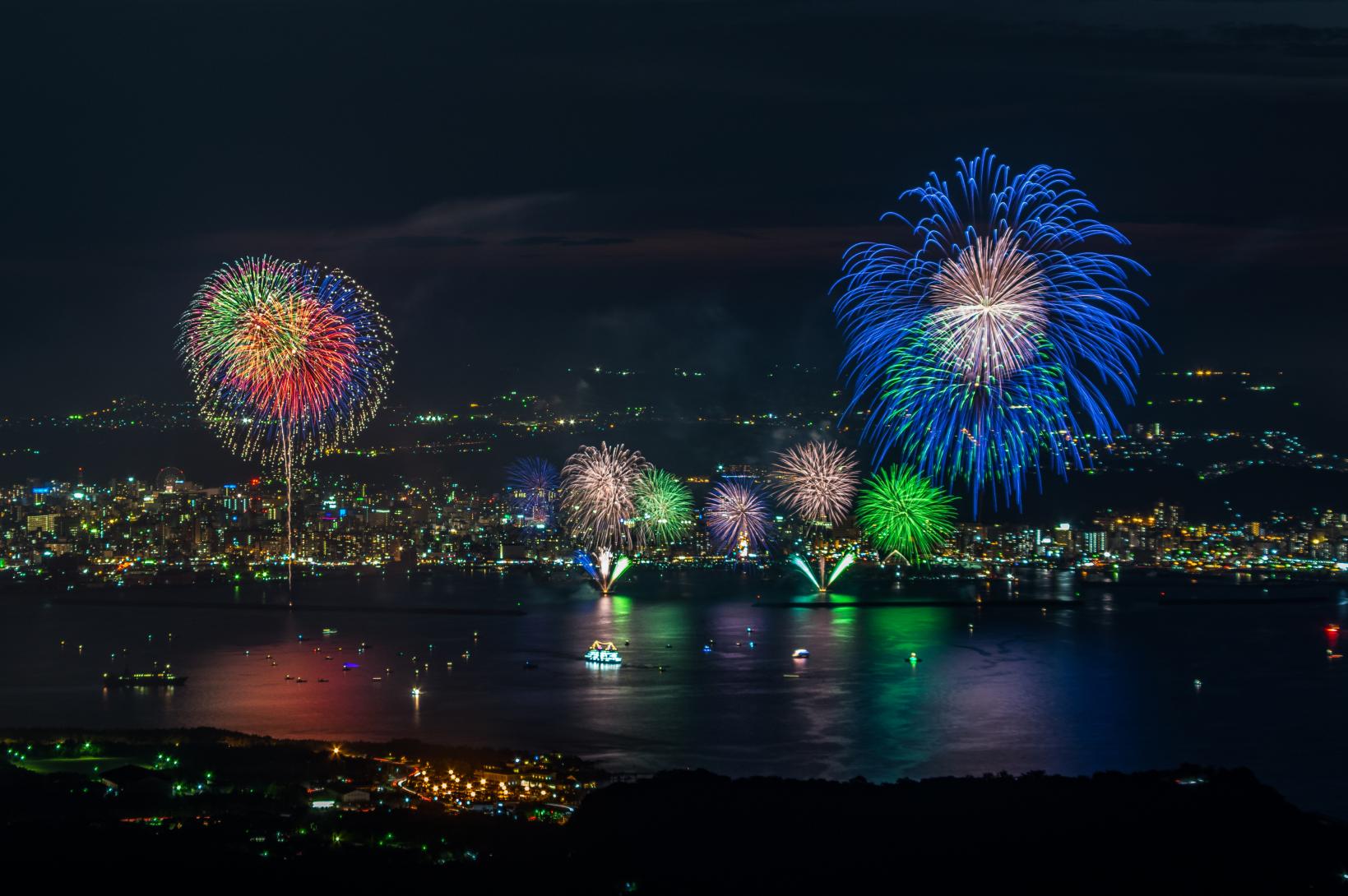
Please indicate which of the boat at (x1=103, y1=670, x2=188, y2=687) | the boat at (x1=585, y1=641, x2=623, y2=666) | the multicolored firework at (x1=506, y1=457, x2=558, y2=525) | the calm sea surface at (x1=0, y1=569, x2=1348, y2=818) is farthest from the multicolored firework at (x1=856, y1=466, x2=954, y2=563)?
the boat at (x1=103, y1=670, x2=188, y2=687)

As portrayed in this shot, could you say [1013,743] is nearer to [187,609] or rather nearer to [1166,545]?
[187,609]

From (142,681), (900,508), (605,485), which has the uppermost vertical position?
(605,485)

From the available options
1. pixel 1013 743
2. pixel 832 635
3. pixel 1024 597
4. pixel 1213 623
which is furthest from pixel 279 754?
pixel 1024 597

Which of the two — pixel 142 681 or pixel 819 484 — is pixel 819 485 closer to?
pixel 819 484

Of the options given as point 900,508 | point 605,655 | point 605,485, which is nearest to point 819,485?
point 900,508

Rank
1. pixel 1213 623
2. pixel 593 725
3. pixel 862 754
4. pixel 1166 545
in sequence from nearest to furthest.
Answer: pixel 862 754 < pixel 593 725 < pixel 1213 623 < pixel 1166 545

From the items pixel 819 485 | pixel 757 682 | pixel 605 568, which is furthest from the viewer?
pixel 605 568
